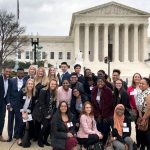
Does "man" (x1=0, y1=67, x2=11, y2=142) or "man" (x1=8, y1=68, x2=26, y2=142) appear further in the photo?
"man" (x1=0, y1=67, x2=11, y2=142)

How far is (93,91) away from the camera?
32.4ft

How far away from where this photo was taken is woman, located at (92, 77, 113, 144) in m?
9.71

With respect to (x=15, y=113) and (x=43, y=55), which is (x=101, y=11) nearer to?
(x=43, y=55)

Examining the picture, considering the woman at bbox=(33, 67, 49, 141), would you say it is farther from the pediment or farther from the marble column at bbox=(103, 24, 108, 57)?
the marble column at bbox=(103, 24, 108, 57)

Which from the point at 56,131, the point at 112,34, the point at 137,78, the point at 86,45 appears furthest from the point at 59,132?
the point at 112,34

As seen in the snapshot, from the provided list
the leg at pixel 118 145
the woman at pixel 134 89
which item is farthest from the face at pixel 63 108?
the woman at pixel 134 89

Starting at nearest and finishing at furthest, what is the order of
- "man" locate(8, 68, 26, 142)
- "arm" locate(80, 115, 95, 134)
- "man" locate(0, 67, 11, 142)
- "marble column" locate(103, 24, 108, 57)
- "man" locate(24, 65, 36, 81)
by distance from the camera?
"arm" locate(80, 115, 95, 134)
"man" locate(8, 68, 26, 142)
"man" locate(0, 67, 11, 142)
"man" locate(24, 65, 36, 81)
"marble column" locate(103, 24, 108, 57)

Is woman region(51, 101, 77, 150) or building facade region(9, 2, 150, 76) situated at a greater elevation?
building facade region(9, 2, 150, 76)

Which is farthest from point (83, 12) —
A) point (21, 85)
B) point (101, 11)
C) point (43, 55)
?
point (21, 85)

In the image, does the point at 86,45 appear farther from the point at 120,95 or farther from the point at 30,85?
the point at 120,95

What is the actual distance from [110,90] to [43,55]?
242 ft

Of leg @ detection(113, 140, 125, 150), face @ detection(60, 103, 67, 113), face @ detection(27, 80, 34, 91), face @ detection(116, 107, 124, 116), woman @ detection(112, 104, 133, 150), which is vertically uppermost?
face @ detection(27, 80, 34, 91)

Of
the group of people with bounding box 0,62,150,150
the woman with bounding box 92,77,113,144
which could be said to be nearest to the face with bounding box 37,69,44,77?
the group of people with bounding box 0,62,150,150

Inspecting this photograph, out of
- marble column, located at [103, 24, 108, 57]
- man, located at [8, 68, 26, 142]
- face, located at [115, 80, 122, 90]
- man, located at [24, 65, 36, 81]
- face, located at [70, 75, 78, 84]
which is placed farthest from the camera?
marble column, located at [103, 24, 108, 57]
